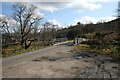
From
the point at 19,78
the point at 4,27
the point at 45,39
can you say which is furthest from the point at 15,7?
the point at 19,78

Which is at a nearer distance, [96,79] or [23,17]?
[96,79]

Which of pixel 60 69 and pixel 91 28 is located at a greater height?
pixel 91 28

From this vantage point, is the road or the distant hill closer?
the road

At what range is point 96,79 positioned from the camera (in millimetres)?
4133

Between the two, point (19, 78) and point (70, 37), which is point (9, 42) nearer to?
point (19, 78)

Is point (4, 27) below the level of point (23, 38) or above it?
above

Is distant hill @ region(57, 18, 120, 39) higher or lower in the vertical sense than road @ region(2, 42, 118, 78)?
higher

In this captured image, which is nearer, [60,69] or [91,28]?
[60,69]

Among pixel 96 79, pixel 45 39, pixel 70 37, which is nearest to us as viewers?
pixel 96 79

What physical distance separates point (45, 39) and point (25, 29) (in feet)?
32.7

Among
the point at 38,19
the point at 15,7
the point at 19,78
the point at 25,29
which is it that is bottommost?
the point at 19,78

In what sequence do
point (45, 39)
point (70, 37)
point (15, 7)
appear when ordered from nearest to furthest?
point (15, 7) < point (45, 39) < point (70, 37)

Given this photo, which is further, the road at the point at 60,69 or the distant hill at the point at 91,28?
the distant hill at the point at 91,28

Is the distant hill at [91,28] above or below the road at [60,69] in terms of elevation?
above
